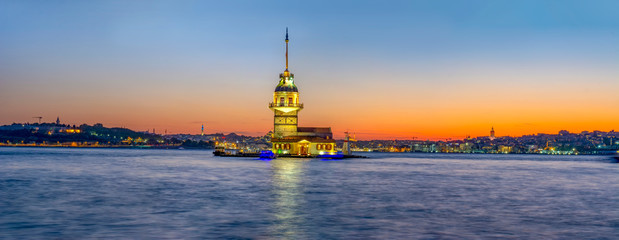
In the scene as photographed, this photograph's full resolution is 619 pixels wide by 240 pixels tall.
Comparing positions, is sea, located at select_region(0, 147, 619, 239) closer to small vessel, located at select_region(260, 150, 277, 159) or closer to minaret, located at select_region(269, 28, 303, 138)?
small vessel, located at select_region(260, 150, 277, 159)

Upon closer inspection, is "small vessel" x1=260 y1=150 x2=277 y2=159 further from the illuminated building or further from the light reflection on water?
the light reflection on water

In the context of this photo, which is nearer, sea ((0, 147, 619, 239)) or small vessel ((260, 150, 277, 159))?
sea ((0, 147, 619, 239))

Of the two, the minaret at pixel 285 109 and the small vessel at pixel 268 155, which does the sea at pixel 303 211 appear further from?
the minaret at pixel 285 109

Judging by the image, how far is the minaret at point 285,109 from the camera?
103 meters

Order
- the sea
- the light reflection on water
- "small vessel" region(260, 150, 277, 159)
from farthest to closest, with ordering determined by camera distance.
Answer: "small vessel" region(260, 150, 277, 159) < the light reflection on water < the sea

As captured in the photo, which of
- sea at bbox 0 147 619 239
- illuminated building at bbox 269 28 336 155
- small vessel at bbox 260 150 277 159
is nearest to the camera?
sea at bbox 0 147 619 239

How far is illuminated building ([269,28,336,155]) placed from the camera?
10256 centimetres

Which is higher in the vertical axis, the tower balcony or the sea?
the tower balcony

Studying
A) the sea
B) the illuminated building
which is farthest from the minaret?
the sea

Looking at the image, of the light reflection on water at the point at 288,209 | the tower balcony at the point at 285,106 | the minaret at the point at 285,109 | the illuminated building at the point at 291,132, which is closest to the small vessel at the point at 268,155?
the illuminated building at the point at 291,132

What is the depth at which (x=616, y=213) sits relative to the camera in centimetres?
2647

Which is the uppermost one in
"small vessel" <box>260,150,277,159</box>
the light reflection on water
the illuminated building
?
the illuminated building

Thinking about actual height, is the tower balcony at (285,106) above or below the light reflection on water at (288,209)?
above

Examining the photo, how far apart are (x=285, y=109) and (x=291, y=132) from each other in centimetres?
447
